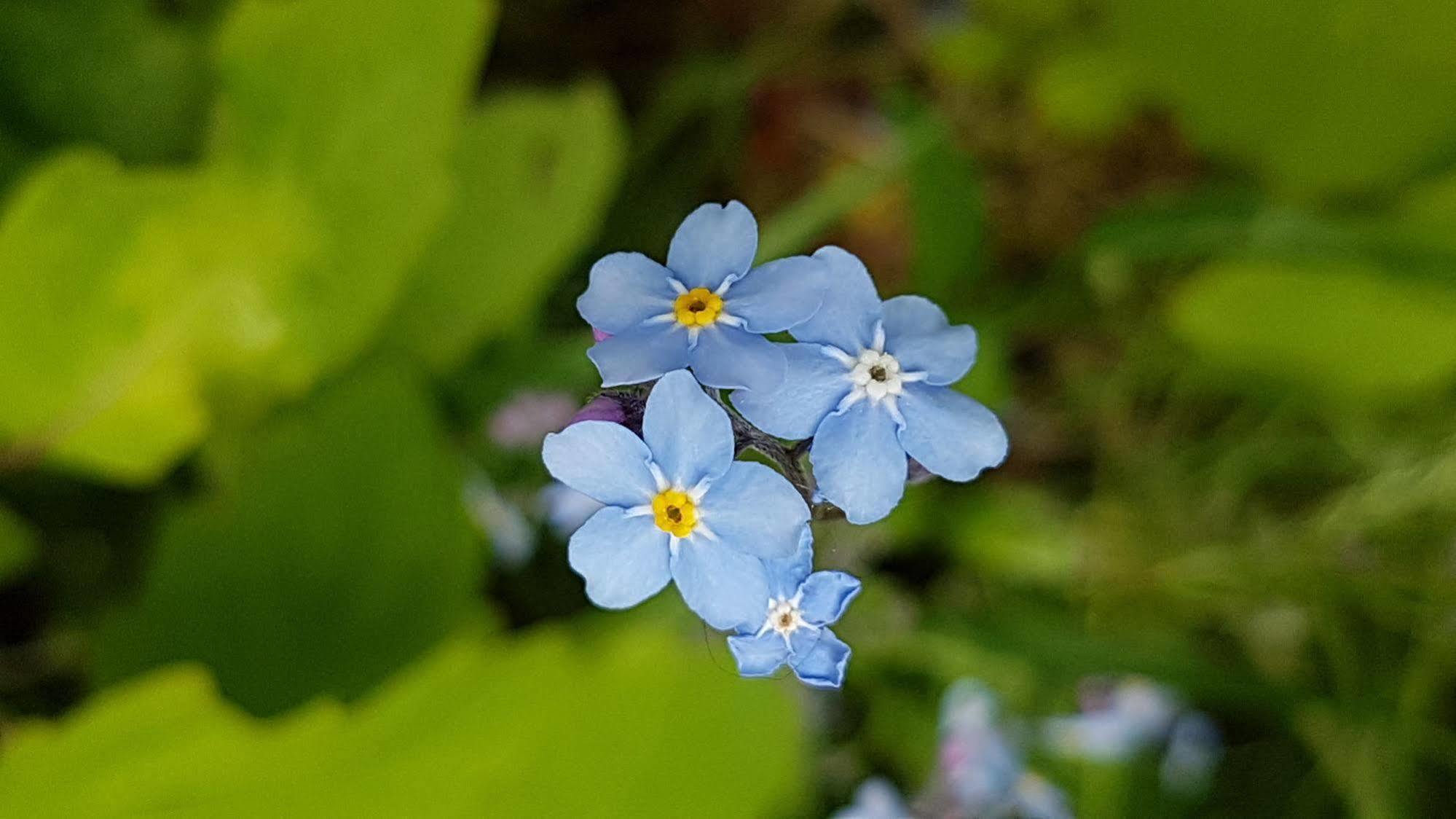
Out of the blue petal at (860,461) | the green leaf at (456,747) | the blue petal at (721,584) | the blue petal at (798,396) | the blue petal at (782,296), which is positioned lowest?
the green leaf at (456,747)

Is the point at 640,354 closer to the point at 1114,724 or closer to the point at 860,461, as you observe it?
the point at 860,461

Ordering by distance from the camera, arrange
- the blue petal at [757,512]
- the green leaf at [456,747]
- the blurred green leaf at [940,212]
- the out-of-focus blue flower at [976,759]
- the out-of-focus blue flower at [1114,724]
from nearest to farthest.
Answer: the blue petal at [757,512] < the green leaf at [456,747] < the out-of-focus blue flower at [976,759] < the out-of-focus blue flower at [1114,724] < the blurred green leaf at [940,212]

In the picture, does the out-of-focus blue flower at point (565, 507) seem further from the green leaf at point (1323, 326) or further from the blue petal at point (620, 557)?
the green leaf at point (1323, 326)

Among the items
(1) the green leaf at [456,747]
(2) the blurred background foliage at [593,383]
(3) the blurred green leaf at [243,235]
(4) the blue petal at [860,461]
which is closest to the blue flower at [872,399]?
(4) the blue petal at [860,461]

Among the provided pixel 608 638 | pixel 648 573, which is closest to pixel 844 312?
pixel 648 573

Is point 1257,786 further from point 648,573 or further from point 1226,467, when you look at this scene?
point 648,573

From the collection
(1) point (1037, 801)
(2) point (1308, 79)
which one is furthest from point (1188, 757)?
(2) point (1308, 79)

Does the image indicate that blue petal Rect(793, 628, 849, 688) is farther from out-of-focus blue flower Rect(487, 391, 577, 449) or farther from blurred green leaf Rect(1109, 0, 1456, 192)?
blurred green leaf Rect(1109, 0, 1456, 192)

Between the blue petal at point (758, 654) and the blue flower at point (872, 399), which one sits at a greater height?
the blue flower at point (872, 399)

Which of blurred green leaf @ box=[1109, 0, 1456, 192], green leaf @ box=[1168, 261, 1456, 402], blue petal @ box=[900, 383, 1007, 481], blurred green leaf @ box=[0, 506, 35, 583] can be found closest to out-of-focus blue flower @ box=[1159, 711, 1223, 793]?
green leaf @ box=[1168, 261, 1456, 402]
